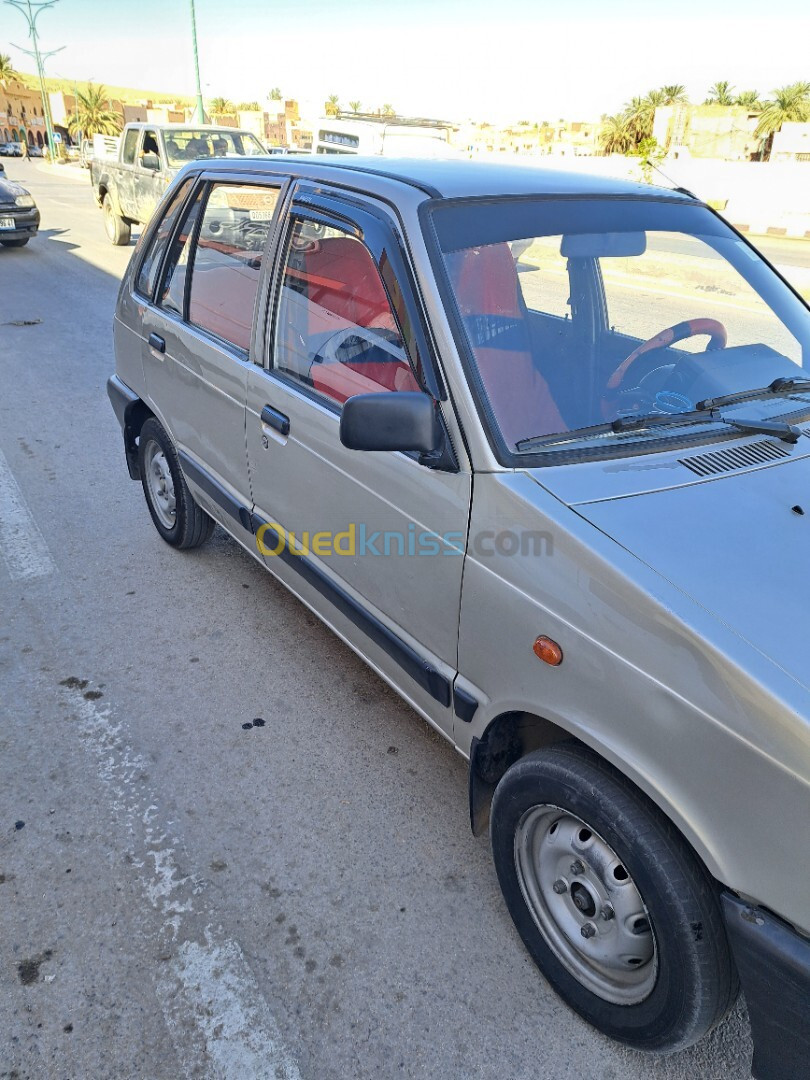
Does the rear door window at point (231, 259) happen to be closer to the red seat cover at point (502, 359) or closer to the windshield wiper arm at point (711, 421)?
the red seat cover at point (502, 359)

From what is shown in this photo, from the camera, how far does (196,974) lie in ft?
6.91

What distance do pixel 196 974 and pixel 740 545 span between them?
1.77m

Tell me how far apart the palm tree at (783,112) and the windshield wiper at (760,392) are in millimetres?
48098

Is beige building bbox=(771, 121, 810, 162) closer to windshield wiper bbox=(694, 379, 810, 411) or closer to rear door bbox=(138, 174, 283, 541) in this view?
rear door bbox=(138, 174, 283, 541)

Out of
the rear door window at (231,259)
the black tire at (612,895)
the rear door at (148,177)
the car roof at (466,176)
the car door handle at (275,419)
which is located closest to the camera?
the black tire at (612,895)

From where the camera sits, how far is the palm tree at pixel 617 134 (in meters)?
49.5

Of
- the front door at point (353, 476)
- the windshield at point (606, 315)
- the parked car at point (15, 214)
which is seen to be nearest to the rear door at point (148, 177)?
the parked car at point (15, 214)

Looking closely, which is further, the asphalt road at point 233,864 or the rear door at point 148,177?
the rear door at point 148,177

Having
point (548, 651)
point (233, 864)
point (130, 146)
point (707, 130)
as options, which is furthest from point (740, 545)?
point (707, 130)

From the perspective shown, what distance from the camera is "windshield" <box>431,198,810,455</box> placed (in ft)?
7.04

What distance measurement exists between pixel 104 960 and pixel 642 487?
74.3 inches

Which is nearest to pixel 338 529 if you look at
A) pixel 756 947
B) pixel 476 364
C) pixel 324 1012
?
pixel 476 364

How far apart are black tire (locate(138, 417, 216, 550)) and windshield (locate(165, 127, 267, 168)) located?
9959 mm

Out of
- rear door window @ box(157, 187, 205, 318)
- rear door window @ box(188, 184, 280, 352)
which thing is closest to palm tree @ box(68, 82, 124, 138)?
rear door window @ box(157, 187, 205, 318)
